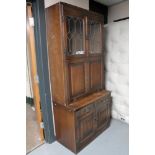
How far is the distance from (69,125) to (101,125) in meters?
0.71

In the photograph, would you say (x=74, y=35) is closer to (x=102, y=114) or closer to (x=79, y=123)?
(x=79, y=123)

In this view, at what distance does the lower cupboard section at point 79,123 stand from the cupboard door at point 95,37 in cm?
79

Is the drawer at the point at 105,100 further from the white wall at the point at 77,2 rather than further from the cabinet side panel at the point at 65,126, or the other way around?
the white wall at the point at 77,2

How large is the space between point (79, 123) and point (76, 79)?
0.61 m

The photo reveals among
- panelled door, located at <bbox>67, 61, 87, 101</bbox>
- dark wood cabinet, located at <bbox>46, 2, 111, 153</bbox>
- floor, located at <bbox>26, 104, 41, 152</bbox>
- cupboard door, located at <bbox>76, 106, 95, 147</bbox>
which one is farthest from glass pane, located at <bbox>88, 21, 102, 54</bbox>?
floor, located at <bbox>26, 104, 41, 152</bbox>

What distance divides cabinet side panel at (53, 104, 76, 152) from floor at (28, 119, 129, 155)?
0.10m

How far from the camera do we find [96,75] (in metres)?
2.57

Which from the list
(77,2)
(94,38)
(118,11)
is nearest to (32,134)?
(94,38)

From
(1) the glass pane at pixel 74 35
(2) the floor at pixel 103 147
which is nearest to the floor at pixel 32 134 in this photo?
(2) the floor at pixel 103 147

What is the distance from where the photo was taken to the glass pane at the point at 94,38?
2.37m

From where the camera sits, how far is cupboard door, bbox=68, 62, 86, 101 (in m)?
2.11

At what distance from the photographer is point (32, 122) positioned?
3.14 meters
